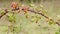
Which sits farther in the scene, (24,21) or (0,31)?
(24,21)

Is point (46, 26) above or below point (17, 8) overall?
below

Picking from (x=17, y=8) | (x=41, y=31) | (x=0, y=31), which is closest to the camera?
(x=17, y=8)

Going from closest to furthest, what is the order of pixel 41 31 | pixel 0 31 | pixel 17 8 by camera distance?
pixel 17 8 → pixel 0 31 → pixel 41 31

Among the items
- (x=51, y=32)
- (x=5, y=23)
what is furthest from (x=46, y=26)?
(x=5, y=23)

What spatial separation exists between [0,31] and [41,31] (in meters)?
0.42

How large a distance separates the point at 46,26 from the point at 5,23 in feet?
1.47

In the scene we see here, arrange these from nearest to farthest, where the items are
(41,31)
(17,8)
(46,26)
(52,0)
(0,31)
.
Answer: (17,8) → (0,31) → (41,31) → (46,26) → (52,0)

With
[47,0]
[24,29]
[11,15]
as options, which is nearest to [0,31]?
[24,29]

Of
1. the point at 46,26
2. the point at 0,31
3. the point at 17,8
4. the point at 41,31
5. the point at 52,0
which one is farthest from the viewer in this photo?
the point at 52,0

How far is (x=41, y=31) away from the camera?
214 centimetres

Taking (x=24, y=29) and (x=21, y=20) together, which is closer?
(x=24, y=29)

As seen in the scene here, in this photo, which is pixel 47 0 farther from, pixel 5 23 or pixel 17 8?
pixel 17 8

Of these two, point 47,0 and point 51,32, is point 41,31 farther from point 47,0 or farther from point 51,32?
point 47,0

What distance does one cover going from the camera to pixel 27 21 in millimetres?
2352
